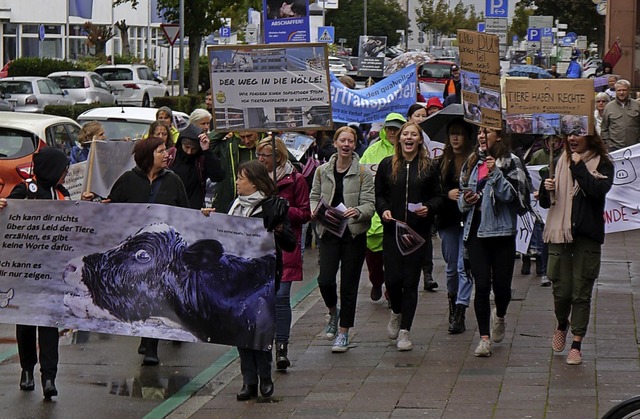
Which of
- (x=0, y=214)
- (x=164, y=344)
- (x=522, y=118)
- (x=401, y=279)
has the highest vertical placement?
(x=522, y=118)

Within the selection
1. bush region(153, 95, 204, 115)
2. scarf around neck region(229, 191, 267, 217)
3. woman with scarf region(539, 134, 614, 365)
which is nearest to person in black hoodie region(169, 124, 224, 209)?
scarf around neck region(229, 191, 267, 217)

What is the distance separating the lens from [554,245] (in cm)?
905

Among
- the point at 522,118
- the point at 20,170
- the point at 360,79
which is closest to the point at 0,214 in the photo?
the point at 522,118

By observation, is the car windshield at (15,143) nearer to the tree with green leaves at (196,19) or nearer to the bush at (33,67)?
the tree with green leaves at (196,19)

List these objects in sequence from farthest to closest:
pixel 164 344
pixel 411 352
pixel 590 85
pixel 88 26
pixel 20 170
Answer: pixel 88 26
pixel 20 170
pixel 164 344
pixel 411 352
pixel 590 85

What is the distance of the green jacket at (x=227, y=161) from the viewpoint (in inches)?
447

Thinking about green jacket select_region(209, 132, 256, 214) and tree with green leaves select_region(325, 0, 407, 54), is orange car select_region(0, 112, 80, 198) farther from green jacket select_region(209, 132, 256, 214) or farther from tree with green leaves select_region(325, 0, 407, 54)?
tree with green leaves select_region(325, 0, 407, 54)

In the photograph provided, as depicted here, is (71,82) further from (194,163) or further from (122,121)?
(194,163)

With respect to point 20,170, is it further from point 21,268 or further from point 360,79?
point 360,79

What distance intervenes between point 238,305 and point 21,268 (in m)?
1.52

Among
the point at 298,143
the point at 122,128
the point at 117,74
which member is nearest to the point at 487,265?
the point at 298,143

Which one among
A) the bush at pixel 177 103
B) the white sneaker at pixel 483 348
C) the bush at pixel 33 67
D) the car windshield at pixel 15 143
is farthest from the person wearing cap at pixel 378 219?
the bush at pixel 33 67

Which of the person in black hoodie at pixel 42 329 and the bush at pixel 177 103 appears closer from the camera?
the person in black hoodie at pixel 42 329

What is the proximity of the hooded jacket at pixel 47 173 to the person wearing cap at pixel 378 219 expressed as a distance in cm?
309
